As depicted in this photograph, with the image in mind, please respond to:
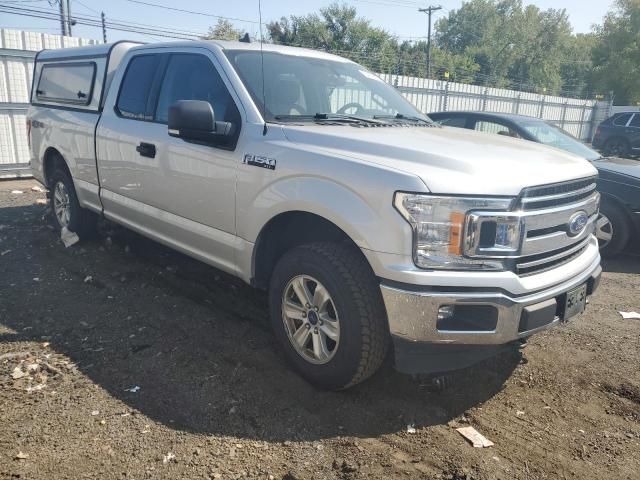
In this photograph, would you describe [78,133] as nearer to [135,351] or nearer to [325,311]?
[135,351]

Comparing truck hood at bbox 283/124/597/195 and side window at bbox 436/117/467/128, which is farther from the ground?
truck hood at bbox 283/124/597/195

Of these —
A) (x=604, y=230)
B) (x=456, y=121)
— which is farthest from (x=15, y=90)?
(x=604, y=230)

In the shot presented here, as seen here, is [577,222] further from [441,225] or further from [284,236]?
[284,236]

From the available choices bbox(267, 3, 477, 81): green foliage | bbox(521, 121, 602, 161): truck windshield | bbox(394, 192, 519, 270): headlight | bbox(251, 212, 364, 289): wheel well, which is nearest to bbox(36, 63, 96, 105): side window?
bbox(251, 212, 364, 289): wheel well

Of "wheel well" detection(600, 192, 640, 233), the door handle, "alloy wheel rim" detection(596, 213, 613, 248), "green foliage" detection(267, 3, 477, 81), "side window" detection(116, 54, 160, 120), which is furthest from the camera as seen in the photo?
"green foliage" detection(267, 3, 477, 81)

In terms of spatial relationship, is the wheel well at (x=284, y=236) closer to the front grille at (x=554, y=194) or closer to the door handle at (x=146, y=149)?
the front grille at (x=554, y=194)

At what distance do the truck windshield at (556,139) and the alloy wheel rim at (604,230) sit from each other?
3.06 feet

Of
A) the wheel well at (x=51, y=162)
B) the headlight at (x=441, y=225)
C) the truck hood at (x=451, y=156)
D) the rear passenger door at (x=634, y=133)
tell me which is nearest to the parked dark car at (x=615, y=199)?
the truck hood at (x=451, y=156)

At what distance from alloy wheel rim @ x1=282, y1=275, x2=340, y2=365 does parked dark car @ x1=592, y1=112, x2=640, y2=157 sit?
53.6ft

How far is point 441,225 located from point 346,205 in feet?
1.71

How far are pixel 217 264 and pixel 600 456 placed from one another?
2.63m

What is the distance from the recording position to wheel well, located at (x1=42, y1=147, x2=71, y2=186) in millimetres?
5973

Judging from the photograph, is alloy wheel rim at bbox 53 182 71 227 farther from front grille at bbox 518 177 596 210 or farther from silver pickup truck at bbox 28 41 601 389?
front grille at bbox 518 177 596 210

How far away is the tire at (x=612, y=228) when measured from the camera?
20.1 ft
